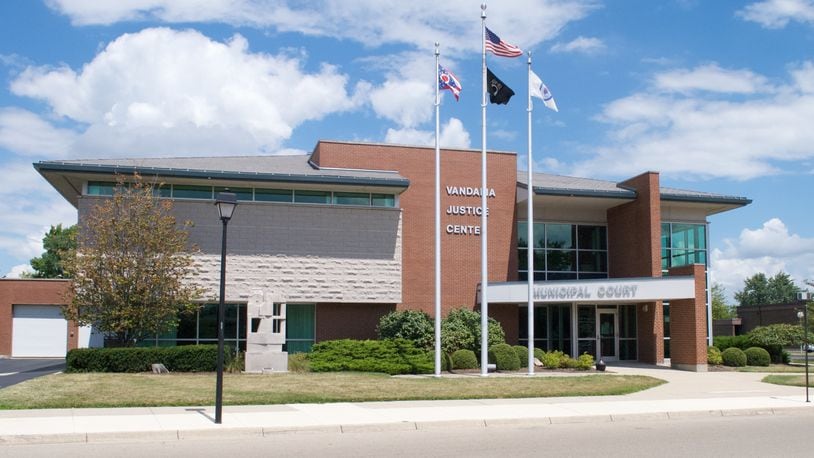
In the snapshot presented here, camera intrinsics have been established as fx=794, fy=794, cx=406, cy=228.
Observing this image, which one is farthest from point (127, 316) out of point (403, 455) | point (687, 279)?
point (687, 279)

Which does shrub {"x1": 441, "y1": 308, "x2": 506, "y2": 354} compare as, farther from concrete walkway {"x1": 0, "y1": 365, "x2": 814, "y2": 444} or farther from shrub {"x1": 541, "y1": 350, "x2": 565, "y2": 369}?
concrete walkway {"x1": 0, "y1": 365, "x2": 814, "y2": 444}

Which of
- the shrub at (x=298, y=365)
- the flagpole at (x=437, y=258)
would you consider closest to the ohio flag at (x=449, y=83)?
the flagpole at (x=437, y=258)

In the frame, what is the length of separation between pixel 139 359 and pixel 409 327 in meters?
10.2

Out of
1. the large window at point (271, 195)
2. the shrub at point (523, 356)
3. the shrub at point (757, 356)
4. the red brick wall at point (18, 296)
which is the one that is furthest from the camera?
the red brick wall at point (18, 296)

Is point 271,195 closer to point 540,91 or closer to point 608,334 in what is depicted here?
point 540,91

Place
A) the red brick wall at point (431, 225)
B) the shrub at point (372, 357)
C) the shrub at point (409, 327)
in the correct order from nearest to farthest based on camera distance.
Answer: the shrub at point (372, 357)
the shrub at point (409, 327)
the red brick wall at point (431, 225)

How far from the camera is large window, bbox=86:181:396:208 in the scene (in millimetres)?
29359

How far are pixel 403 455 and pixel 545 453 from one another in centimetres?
220

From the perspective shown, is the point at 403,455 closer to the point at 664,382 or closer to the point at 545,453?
the point at 545,453

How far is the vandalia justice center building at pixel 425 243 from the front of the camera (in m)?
30.2

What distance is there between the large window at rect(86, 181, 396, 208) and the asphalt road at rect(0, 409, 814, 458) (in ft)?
56.6

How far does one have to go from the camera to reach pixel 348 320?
32.2 metres

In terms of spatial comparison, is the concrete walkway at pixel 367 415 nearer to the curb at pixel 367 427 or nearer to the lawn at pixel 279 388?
the curb at pixel 367 427

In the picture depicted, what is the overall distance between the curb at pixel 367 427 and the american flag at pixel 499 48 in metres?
13.6
